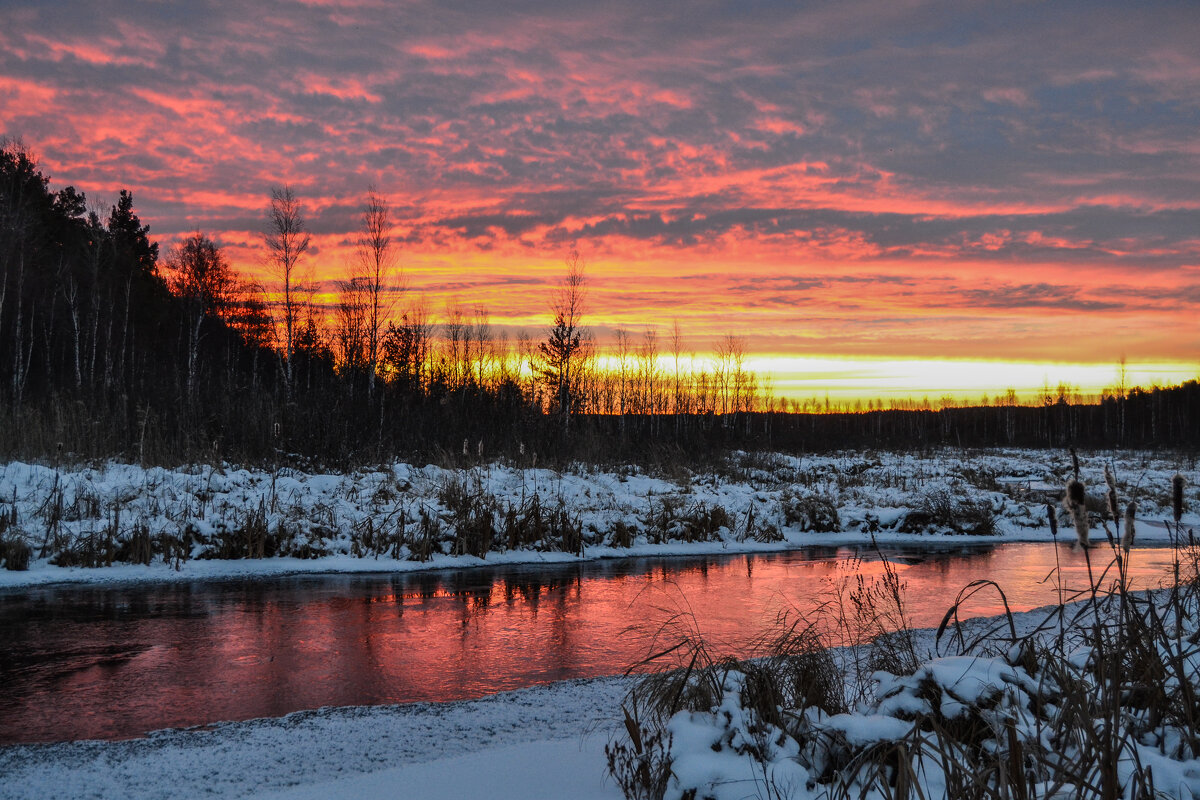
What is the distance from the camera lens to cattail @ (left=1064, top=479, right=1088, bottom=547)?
118 inches

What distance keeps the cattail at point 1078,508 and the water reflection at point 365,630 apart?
1.21 m

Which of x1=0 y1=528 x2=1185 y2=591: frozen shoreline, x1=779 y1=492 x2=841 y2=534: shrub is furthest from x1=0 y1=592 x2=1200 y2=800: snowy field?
x1=779 y1=492 x2=841 y2=534: shrub

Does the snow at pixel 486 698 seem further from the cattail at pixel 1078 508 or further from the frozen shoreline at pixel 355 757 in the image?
the cattail at pixel 1078 508

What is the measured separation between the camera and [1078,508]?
309 centimetres

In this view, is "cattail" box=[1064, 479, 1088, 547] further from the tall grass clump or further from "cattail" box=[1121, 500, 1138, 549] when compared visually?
"cattail" box=[1121, 500, 1138, 549]

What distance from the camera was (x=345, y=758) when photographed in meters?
4.89

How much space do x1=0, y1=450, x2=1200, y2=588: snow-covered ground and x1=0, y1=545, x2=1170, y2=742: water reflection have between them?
1.11 meters

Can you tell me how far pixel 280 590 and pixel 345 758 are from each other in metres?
7.06

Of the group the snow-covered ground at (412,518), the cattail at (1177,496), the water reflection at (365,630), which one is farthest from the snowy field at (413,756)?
the snow-covered ground at (412,518)

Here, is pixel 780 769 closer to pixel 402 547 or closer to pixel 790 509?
pixel 402 547

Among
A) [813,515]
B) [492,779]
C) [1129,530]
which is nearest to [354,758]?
[492,779]

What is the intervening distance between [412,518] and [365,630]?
18.4 ft

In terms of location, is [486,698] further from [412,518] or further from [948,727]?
[412,518]

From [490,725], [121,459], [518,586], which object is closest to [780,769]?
[490,725]
